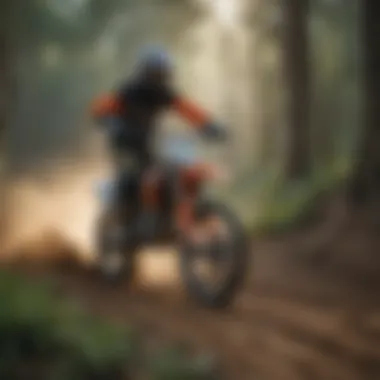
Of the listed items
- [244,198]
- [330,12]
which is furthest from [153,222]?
[330,12]

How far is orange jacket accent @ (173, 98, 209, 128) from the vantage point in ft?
4.94

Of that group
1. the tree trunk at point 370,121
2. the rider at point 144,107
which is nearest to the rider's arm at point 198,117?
the rider at point 144,107

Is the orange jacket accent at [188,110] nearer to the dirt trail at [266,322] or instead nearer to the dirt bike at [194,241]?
the dirt bike at [194,241]

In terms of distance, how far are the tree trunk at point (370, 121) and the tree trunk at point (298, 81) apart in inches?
3.6

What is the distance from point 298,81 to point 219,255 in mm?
304

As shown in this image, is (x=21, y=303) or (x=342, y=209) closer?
(x=21, y=303)

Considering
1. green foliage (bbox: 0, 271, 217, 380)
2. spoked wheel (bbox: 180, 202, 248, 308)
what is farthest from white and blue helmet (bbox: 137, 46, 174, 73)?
green foliage (bbox: 0, 271, 217, 380)

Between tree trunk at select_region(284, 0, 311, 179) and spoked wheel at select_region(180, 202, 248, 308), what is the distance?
13 cm

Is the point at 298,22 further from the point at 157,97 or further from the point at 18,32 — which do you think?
the point at 18,32

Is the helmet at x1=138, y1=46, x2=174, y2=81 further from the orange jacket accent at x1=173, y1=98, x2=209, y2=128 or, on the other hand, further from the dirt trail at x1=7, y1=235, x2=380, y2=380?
the dirt trail at x1=7, y1=235, x2=380, y2=380

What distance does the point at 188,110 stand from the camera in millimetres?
1504

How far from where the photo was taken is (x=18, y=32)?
1517mm

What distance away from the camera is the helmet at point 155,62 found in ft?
4.92

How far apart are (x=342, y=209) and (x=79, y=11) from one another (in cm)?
53
